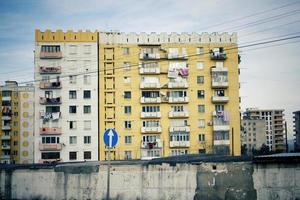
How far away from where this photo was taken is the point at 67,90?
56.6 m

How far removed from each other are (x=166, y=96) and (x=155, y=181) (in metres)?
37.1

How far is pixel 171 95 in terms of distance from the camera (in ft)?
184

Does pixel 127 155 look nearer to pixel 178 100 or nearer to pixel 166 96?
pixel 166 96

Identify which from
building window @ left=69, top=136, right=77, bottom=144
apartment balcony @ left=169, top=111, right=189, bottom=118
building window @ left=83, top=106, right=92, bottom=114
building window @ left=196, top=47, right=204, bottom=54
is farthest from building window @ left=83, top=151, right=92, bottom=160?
building window @ left=196, top=47, right=204, bottom=54

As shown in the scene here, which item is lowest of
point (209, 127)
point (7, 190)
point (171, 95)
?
point (7, 190)

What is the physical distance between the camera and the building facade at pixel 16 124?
85.8 metres

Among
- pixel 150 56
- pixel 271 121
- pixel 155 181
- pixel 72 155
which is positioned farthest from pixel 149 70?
pixel 271 121

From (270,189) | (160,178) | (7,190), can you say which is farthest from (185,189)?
(7,190)

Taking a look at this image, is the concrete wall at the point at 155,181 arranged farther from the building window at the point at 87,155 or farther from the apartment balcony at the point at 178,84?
the apartment balcony at the point at 178,84

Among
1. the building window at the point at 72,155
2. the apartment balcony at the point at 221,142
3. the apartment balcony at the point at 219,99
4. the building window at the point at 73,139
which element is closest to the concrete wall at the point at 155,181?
the building window at the point at 72,155

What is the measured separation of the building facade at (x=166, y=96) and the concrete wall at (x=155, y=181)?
3314 cm

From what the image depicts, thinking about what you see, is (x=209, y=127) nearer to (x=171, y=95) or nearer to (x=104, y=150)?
(x=171, y=95)

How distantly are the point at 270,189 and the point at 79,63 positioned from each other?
44579 millimetres

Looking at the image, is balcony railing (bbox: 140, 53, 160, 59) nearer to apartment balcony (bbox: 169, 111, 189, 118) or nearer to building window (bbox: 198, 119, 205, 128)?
apartment balcony (bbox: 169, 111, 189, 118)
